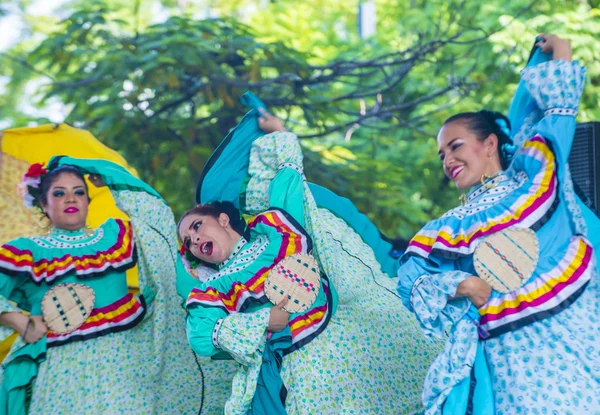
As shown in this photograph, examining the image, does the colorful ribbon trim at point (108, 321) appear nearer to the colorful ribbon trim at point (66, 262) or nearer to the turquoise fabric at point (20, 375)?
the turquoise fabric at point (20, 375)

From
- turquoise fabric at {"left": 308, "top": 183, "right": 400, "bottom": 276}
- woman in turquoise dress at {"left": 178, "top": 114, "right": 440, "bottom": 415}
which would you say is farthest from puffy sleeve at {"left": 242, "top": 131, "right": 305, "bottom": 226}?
turquoise fabric at {"left": 308, "top": 183, "right": 400, "bottom": 276}

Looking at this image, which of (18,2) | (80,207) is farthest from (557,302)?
(18,2)

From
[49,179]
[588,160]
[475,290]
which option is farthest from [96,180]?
[588,160]

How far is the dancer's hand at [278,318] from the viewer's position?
337 centimetres

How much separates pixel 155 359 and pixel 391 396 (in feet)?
4.10

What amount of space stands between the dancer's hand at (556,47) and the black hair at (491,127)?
34cm

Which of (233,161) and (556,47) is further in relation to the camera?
(233,161)

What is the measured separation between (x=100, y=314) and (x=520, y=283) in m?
2.10

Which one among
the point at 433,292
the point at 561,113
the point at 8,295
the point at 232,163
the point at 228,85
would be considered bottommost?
the point at 228,85

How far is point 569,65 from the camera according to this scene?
3.20 m

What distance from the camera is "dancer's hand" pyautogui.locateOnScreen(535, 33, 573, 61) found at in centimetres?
326

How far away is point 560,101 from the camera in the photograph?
10.5 ft

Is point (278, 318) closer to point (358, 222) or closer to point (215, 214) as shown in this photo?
point (215, 214)

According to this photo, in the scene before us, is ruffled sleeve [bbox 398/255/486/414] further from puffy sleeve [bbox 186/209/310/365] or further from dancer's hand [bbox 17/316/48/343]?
dancer's hand [bbox 17/316/48/343]
